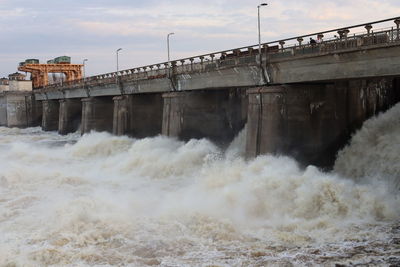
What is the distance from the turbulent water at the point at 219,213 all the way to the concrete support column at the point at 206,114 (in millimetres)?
3899

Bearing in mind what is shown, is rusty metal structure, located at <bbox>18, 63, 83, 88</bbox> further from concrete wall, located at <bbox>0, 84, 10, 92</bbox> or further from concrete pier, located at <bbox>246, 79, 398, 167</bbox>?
concrete pier, located at <bbox>246, 79, 398, 167</bbox>

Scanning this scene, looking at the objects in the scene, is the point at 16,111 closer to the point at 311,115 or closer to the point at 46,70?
the point at 46,70

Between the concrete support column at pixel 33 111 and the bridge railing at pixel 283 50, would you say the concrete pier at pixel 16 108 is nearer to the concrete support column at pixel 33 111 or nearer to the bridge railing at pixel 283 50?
the concrete support column at pixel 33 111

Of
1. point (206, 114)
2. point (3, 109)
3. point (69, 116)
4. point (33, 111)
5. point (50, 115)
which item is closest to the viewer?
point (206, 114)

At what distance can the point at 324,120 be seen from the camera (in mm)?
19422

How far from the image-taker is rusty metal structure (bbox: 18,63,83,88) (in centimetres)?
6550

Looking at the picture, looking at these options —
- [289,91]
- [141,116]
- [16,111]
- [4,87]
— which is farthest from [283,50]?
[4,87]

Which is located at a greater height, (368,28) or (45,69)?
(45,69)

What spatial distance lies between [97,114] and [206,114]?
655 inches

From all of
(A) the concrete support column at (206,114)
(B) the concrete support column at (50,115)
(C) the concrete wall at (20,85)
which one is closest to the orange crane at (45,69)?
(C) the concrete wall at (20,85)

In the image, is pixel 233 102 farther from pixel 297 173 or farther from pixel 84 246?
pixel 84 246

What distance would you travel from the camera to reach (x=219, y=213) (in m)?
15.0

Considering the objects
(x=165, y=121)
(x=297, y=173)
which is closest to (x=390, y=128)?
(x=297, y=173)

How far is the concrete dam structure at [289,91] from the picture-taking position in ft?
51.8
